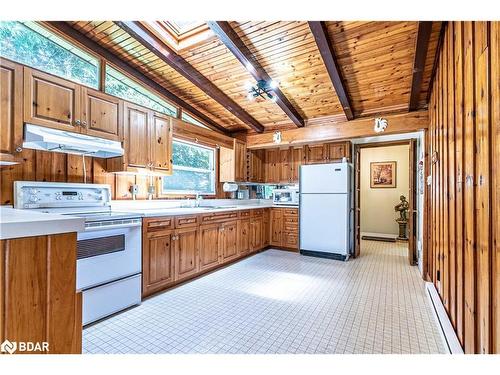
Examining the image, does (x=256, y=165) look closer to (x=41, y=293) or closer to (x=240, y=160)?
(x=240, y=160)

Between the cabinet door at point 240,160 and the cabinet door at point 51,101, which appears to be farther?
the cabinet door at point 240,160

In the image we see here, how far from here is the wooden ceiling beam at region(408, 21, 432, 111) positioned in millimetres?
2148

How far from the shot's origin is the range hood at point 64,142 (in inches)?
82.8

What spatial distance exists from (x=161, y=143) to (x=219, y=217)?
1.33m

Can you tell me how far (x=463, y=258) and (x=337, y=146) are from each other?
3.30m

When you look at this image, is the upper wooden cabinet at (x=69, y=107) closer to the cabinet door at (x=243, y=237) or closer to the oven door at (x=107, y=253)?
the oven door at (x=107, y=253)

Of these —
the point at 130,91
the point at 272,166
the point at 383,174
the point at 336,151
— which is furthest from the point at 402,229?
the point at 130,91

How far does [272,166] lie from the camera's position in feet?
17.8

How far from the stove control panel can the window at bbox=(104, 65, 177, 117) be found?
1316 millimetres

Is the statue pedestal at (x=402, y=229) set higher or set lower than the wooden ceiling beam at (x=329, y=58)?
lower

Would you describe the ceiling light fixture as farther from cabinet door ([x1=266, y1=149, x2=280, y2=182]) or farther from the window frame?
cabinet door ([x1=266, y1=149, x2=280, y2=182])

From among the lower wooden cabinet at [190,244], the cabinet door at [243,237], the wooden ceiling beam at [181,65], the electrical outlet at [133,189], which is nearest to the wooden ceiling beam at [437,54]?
the wooden ceiling beam at [181,65]

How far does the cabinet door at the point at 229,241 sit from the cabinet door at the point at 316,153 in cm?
203
